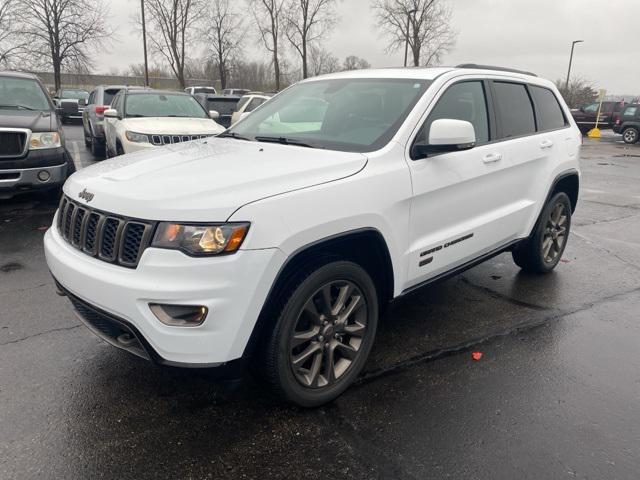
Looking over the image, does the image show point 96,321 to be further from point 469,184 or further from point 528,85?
point 528,85

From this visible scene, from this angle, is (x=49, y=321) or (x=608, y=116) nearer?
(x=49, y=321)

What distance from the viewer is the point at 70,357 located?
3.22 metres

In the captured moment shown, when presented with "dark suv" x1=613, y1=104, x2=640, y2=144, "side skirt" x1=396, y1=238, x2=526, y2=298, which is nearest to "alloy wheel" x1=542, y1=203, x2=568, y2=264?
"side skirt" x1=396, y1=238, x2=526, y2=298

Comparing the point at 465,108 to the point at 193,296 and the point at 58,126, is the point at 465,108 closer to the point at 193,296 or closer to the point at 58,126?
the point at 193,296

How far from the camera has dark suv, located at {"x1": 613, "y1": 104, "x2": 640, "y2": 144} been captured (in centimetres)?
2350

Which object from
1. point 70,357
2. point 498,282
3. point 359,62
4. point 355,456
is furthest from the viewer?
point 359,62

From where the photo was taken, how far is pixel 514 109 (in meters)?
4.14

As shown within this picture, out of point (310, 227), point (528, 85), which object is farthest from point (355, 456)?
point (528, 85)

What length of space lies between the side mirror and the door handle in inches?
21.0

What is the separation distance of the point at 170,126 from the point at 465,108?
5.66 m

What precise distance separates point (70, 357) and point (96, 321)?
841 millimetres

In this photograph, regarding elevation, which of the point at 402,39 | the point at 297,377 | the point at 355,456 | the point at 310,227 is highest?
the point at 402,39

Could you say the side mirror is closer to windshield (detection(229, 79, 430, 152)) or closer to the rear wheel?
windshield (detection(229, 79, 430, 152))

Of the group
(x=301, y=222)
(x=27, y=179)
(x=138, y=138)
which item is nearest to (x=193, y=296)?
(x=301, y=222)
